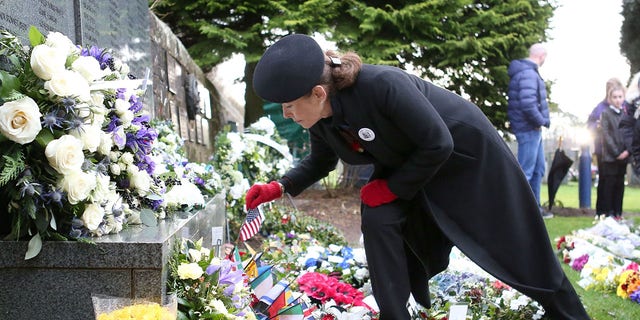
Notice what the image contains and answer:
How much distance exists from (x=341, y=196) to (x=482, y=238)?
352 inches

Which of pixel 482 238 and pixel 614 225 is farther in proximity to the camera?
pixel 614 225

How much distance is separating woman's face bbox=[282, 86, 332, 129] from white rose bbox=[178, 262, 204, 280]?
2.25 feet

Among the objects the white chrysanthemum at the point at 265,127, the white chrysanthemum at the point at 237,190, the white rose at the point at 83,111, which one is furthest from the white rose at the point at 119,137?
the white chrysanthemum at the point at 265,127

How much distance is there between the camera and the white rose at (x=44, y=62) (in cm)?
200

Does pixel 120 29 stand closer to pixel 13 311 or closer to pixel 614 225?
pixel 13 311

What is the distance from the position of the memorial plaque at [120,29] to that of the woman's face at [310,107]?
5.51 ft

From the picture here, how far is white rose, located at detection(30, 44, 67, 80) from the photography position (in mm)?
1999

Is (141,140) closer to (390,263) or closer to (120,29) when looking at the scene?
(390,263)

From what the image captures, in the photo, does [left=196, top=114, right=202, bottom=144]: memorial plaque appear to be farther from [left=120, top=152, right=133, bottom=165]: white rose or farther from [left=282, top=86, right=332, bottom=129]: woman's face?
[left=282, top=86, right=332, bottom=129]: woman's face

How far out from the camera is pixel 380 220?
2.53 meters

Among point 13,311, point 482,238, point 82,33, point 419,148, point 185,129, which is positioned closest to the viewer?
point 13,311

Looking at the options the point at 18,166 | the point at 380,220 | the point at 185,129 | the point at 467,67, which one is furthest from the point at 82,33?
the point at 467,67

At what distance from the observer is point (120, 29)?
14.8 feet

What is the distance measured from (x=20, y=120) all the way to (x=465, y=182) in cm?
164
